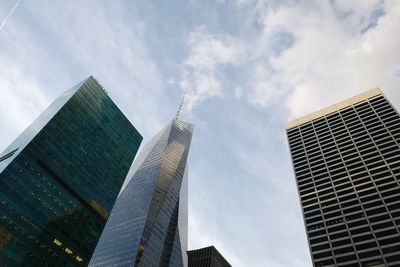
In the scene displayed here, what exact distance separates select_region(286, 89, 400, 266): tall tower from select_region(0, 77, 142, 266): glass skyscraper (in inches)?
2794

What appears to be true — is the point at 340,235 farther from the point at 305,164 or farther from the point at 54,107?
the point at 54,107

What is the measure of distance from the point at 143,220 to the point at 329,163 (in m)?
93.3

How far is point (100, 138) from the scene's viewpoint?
425 feet

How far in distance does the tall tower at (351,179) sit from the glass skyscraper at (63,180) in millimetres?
70960

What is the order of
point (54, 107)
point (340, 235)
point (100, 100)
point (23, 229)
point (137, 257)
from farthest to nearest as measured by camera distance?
1. point (137, 257)
2. point (100, 100)
3. point (54, 107)
4. point (340, 235)
5. point (23, 229)

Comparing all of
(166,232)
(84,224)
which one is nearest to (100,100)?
(84,224)

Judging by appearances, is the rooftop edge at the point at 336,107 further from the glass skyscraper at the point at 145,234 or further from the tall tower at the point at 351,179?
the glass skyscraper at the point at 145,234

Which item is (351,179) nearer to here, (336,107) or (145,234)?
(336,107)

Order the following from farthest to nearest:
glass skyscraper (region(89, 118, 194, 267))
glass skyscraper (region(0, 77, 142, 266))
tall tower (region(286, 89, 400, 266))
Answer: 1. glass skyscraper (region(89, 118, 194, 267))
2. tall tower (region(286, 89, 400, 266))
3. glass skyscraper (region(0, 77, 142, 266))

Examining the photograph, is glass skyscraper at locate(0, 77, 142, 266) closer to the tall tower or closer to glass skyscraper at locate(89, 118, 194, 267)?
glass skyscraper at locate(89, 118, 194, 267)

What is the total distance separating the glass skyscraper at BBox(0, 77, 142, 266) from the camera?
298 ft

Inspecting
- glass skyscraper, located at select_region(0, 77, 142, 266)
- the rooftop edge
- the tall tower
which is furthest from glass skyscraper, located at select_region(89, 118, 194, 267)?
the rooftop edge

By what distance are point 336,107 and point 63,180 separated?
4814 inches

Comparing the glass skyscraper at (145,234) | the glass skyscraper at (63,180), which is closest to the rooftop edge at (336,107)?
the glass skyscraper at (145,234)
